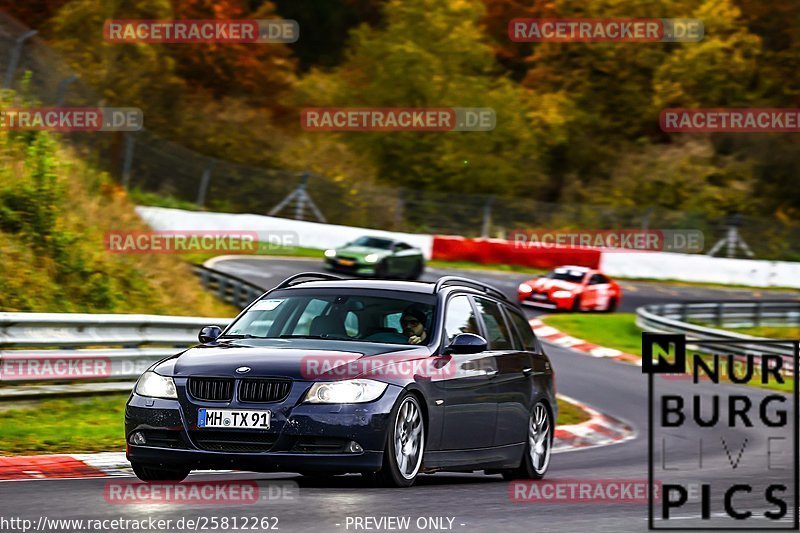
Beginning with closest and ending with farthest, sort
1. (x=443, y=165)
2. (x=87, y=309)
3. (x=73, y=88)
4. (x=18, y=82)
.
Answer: (x=87, y=309) → (x=18, y=82) → (x=73, y=88) → (x=443, y=165)

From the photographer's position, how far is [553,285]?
33.2m

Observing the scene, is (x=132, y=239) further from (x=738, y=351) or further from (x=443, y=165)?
(x=443, y=165)

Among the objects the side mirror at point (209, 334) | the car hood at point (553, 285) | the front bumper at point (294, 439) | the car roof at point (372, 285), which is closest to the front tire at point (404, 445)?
the front bumper at point (294, 439)

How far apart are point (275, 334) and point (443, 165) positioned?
147ft

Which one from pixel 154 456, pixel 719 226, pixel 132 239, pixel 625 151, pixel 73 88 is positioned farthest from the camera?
pixel 625 151

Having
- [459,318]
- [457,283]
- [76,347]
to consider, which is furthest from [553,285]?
[459,318]

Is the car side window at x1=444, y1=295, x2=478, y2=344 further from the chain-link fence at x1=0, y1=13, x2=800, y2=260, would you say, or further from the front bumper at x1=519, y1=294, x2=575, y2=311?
the chain-link fence at x1=0, y1=13, x2=800, y2=260

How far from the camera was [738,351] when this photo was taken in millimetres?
26547

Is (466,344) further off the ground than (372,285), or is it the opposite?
(372,285)

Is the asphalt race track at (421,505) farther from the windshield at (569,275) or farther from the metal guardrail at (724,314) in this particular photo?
the windshield at (569,275)

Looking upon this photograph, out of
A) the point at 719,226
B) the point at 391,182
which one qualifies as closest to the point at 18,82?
the point at 719,226

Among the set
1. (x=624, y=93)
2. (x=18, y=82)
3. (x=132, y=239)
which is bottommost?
(x=132, y=239)

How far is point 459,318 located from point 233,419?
2.40 meters

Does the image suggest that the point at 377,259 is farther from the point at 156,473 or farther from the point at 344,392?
the point at 344,392
